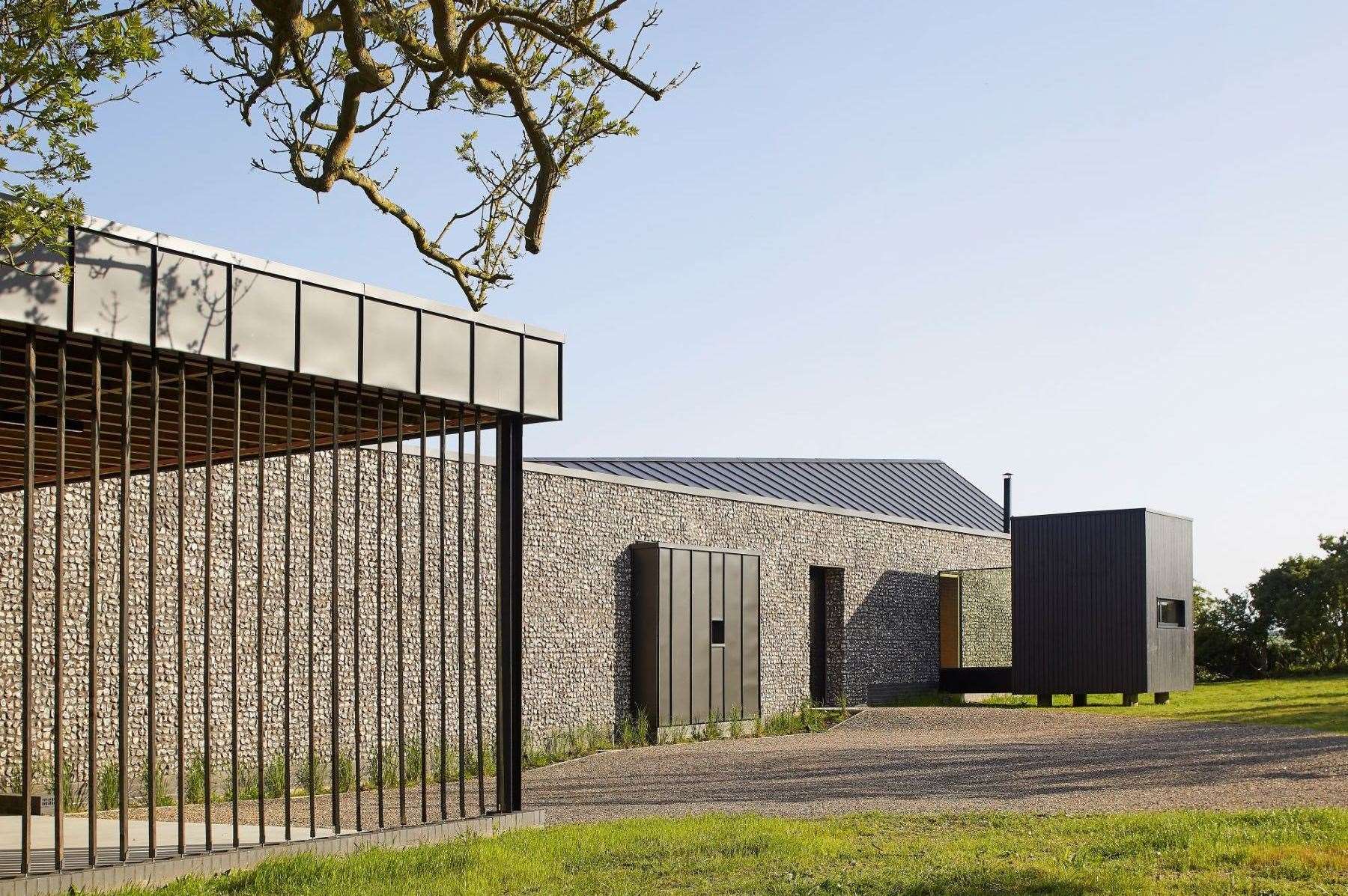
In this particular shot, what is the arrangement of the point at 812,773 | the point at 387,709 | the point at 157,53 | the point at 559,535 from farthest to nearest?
the point at 559,535 < the point at 387,709 < the point at 812,773 < the point at 157,53

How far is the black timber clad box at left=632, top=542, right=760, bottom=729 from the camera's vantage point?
18.8 meters

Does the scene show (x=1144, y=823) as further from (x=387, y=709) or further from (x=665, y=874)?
(x=387, y=709)

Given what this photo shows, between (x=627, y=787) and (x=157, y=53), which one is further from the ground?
(x=157, y=53)

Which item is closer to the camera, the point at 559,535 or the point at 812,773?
the point at 812,773

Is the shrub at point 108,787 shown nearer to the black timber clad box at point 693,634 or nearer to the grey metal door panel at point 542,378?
the grey metal door panel at point 542,378

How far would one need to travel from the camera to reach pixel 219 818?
11039 mm

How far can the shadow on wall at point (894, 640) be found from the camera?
24.6 m

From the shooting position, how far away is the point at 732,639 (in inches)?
796

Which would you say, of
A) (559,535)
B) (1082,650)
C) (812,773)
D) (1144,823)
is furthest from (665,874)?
(1082,650)

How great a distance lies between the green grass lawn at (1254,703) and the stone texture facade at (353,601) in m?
5.94

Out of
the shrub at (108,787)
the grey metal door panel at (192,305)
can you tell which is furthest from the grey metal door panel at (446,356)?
the shrub at (108,787)

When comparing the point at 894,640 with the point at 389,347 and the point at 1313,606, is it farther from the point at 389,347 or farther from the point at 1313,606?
the point at 389,347

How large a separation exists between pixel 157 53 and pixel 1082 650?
21.7 meters

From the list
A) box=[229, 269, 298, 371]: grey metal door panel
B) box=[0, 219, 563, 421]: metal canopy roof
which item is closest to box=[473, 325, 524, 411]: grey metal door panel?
box=[0, 219, 563, 421]: metal canopy roof
